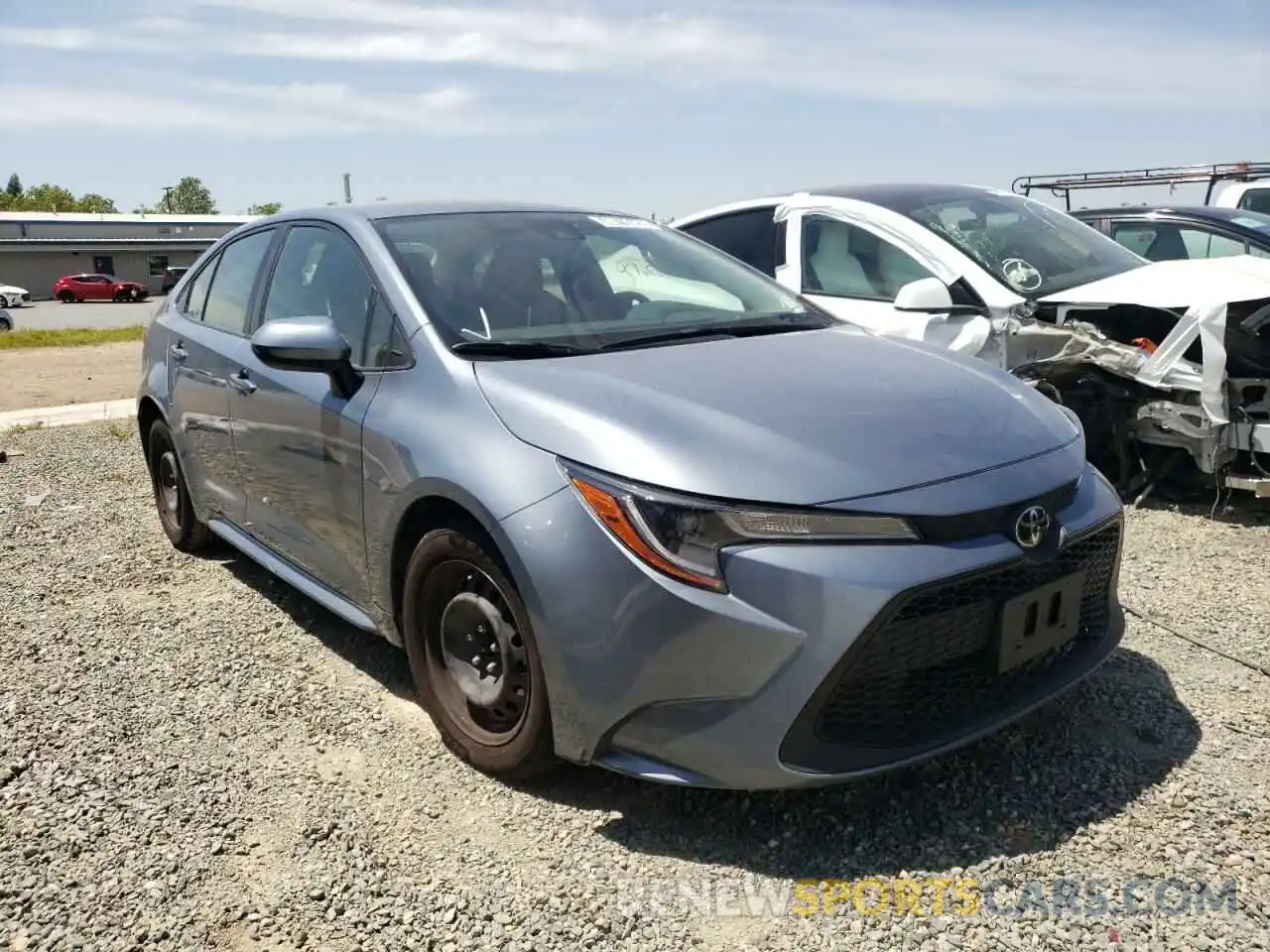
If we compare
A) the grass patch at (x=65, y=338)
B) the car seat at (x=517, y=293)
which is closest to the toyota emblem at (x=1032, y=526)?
the car seat at (x=517, y=293)

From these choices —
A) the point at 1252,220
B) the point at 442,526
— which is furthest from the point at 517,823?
the point at 1252,220

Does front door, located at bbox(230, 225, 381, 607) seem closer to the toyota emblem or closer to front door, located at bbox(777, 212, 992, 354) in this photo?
the toyota emblem

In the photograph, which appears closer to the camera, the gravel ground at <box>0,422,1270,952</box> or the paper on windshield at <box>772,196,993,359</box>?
the gravel ground at <box>0,422,1270,952</box>

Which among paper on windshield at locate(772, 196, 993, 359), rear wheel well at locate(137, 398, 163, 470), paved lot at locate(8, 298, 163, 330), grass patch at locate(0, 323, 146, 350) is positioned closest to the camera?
rear wheel well at locate(137, 398, 163, 470)

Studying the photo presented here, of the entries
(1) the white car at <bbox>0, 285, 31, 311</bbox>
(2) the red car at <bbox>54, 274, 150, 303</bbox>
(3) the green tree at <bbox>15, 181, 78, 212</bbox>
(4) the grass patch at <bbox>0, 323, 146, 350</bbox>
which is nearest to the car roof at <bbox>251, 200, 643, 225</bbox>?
(4) the grass patch at <bbox>0, 323, 146, 350</bbox>

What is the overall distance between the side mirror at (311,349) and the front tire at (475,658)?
0.65 m

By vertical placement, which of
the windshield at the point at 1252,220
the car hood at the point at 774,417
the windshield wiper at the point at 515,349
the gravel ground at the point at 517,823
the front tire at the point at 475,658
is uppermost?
the windshield at the point at 1252,220

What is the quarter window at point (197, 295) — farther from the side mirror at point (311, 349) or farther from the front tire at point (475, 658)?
the front tire at point (475, 658)

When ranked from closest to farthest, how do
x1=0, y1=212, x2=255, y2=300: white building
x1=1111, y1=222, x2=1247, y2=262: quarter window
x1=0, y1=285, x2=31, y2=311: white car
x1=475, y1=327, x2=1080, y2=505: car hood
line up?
x1=475, y1=327, x2=1080, y2=505: car hood < x1=1111, y1=222, x2=1247, y2=262: quarter window < x1=0, y1=285, x2=31, y2=311: white car < x1=0, y1=212, x2=255, y2=300: white building

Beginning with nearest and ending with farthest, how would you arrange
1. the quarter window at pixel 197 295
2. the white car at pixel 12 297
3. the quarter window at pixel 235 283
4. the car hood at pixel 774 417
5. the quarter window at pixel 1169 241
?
the car hood at pixel 774 417, the quarter window at pixel 235 283, the quarter window at pixel 197 295, the quarter window at pixel 1169 241, the white car at pixel 12 297

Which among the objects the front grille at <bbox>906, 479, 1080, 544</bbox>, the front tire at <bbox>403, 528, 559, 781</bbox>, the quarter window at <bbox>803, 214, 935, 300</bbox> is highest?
the quarter window at <bbox>803, 214, 935, 300</bbox>

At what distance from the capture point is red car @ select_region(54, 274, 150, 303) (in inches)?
2026

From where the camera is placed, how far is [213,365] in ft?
14.1

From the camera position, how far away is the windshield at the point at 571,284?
10.7 ft
